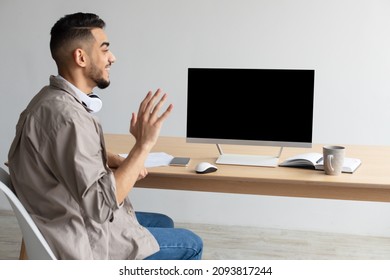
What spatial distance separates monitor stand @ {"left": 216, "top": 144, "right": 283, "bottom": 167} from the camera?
100 inches

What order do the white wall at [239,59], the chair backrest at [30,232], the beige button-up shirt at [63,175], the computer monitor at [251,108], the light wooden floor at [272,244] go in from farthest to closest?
1. the white wall at [239,59]
2. the light wooden floor at [272,244]
3. the computer monitor at [251,108]
4. the beige button-up shirt at [63,175]
5. the chair backrest at [30,232]

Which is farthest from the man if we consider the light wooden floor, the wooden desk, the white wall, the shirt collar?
the white wall

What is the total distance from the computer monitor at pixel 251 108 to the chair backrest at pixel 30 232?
40.7 inches

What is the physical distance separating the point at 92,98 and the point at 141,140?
0.91ft

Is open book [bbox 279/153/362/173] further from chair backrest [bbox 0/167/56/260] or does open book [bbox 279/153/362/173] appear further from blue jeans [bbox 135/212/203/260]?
chair backrest [bbox 0/167/56/260]

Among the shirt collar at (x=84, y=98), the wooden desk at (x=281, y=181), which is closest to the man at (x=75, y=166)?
the shirt collar at (x=84, y=98)

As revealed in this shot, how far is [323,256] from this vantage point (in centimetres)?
355

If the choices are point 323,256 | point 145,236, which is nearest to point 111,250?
point 145,236

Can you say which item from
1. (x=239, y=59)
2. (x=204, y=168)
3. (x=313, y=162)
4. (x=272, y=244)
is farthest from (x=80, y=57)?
(x=272, y=244)

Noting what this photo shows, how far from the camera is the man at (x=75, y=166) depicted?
178 cm

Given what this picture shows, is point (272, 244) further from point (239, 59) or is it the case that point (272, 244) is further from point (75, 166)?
point (75, 166)

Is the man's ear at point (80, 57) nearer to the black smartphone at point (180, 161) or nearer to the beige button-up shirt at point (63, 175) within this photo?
the beige button-up shirt at point (63, 175)

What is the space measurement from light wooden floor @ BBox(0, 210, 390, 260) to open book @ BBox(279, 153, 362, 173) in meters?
1.14

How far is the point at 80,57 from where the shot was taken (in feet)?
6.80
